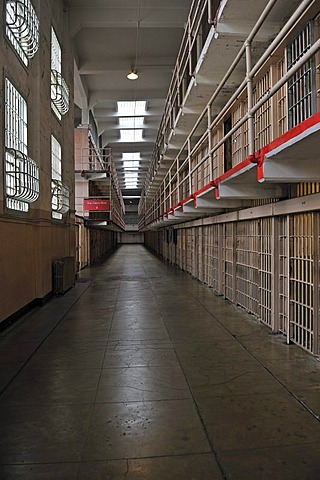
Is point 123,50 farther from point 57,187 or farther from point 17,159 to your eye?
point 17,159

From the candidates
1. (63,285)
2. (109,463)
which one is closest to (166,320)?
(63,285)

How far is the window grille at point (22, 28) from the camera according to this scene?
19.6ft

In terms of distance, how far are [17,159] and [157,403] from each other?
467cm

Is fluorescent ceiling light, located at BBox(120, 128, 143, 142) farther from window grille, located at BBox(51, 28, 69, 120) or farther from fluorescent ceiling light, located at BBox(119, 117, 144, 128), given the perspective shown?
window grille, located at BBox(51, 28, 69, 120)

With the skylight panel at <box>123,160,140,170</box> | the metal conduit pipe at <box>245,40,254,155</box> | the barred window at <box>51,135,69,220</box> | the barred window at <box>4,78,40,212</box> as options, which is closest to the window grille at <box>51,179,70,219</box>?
the barred window at <box>51,135,69,220</box>

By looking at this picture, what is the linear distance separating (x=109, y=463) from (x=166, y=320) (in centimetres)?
421

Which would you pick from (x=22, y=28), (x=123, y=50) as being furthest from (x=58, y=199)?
(x=123, y=50)

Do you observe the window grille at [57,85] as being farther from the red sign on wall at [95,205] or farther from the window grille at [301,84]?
the window grille at [301,84]

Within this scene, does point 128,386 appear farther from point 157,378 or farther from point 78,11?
point 78,11

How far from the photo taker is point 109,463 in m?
2.51

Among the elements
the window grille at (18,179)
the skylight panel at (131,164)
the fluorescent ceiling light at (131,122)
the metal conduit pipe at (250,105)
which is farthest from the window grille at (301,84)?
the skylight panel at (131,164)

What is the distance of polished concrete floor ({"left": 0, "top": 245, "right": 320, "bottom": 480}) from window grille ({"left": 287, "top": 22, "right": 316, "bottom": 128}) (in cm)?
270

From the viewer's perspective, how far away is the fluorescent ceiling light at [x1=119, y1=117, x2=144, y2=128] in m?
22.2

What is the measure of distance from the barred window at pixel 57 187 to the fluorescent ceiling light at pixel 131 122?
12.3 meters
